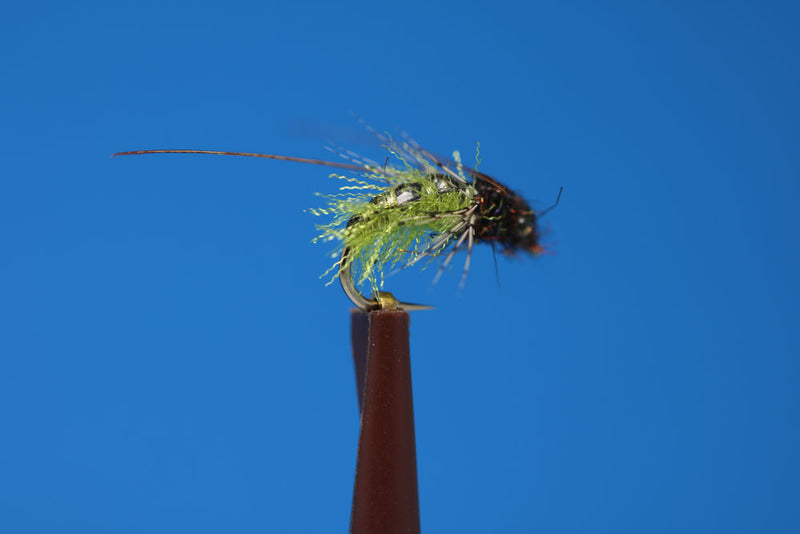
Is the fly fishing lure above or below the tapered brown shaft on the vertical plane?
above

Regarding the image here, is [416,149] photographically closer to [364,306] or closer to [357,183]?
[357,183]

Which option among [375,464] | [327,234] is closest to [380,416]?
[375,464]

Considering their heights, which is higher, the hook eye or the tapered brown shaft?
the hook eye

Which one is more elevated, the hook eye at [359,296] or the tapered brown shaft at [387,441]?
the hook eye at [359,296]
